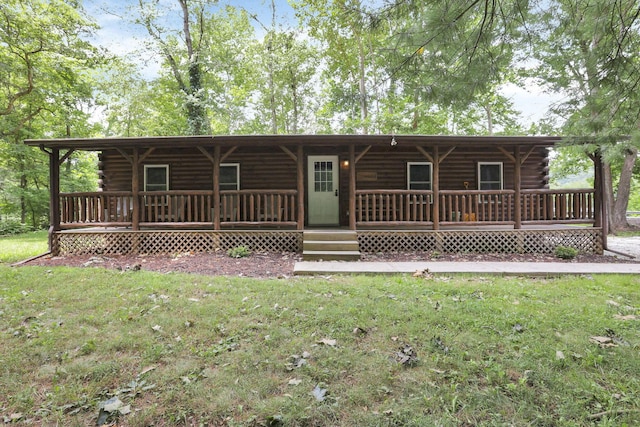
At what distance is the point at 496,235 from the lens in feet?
28.1

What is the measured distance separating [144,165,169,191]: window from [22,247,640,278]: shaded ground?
3.20 metres

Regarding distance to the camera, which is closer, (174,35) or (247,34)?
(174,35)

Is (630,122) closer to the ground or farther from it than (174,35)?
closer to the ground

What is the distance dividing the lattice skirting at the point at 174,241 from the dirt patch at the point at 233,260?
1.31ft

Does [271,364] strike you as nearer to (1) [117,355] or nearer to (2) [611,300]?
(1) [117,355]

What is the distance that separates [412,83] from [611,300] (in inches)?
160

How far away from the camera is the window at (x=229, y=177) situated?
10.5m

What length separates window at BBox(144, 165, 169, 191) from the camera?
34.8 feet

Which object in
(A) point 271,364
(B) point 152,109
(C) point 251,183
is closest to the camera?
(A) point 271,364

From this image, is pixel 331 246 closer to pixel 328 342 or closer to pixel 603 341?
pixel 328 342

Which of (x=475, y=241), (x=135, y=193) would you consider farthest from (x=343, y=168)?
(x=135, y=193)

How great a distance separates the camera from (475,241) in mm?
8578

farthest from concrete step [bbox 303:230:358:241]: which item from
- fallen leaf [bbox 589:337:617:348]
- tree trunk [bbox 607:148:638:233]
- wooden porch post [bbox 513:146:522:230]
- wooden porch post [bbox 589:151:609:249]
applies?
tree trunk [bbox 607:148:638:233]

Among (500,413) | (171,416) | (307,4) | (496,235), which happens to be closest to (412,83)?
(500,413)
